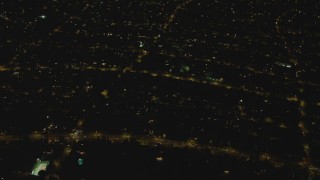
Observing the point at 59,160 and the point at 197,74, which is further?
the point at 197,74

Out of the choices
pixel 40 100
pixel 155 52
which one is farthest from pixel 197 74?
pixel 40 100

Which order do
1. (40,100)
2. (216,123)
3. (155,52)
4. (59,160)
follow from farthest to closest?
(155,52), (40,100), (216,123), (59,160)

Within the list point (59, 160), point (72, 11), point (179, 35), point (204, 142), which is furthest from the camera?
point (72, 11)

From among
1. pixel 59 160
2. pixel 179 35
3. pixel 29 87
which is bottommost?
pixel 59 160

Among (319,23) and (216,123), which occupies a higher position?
(319,23)

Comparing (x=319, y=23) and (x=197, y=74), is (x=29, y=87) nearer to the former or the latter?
(x=197, y=74)

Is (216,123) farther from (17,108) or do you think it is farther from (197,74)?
(17,108)
